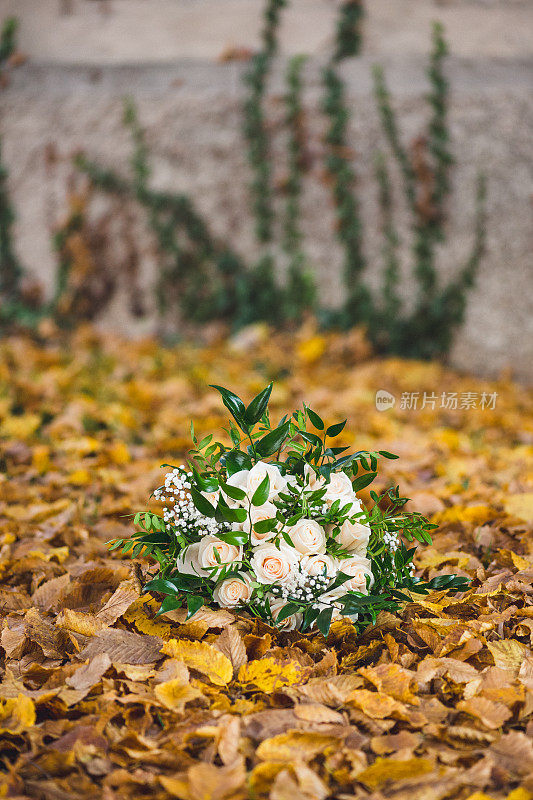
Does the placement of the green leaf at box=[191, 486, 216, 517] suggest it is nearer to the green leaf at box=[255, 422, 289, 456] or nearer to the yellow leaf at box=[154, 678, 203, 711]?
the green leaf at box=[255, 422, 289, 456]

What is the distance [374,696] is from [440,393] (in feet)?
7.44

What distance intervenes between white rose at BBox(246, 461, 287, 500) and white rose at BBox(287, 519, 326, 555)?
71mm

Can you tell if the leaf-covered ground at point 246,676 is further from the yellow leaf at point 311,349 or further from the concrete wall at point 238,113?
the concrete wall at point 238,113

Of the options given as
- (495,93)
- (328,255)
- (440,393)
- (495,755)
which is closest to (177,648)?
(495,755)

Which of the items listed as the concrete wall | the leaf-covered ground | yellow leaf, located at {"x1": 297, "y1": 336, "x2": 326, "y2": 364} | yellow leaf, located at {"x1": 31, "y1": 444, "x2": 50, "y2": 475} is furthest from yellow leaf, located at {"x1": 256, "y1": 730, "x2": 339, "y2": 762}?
the concrete wall

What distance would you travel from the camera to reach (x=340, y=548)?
1.20 meters

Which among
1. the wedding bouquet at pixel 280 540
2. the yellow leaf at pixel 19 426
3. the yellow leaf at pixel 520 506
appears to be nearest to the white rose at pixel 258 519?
the wedding bouquet at pixel 280 540

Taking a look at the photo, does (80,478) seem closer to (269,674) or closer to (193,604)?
(193,604)

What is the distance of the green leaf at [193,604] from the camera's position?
1.09 metres

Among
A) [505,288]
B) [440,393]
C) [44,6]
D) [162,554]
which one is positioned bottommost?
[440,393]

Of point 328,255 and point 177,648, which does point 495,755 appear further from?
point 328,255

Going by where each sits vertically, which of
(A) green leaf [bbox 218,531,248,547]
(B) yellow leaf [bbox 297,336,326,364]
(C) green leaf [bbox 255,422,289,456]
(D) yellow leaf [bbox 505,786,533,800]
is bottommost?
(B) yellow leaf [bbox 297,336,326,364]

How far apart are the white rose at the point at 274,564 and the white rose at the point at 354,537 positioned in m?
0.11

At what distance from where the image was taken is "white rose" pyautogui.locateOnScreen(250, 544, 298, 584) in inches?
43.3
